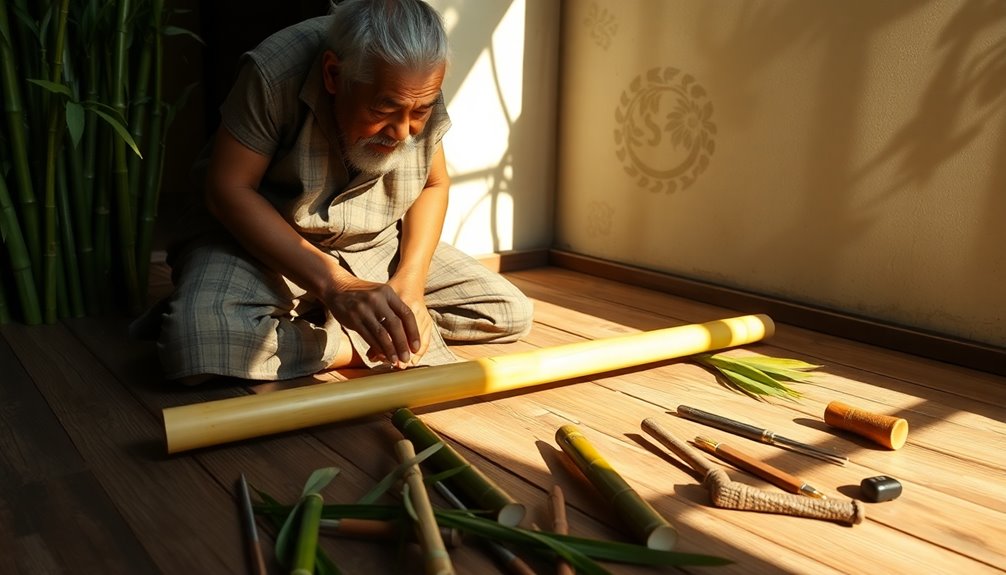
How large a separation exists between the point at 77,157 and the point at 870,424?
2063 mm

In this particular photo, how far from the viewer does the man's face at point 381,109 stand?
1.70 meters

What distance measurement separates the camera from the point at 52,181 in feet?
6.99

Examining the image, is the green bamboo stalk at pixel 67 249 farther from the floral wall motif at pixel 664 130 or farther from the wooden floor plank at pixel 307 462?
the floral wall motif at pixel 664 130

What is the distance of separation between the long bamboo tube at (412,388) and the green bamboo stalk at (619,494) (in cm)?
26

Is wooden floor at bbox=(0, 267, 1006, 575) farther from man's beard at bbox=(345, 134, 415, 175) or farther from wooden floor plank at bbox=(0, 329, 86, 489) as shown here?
man's beard at bbox=(345, 134, 415, 175)

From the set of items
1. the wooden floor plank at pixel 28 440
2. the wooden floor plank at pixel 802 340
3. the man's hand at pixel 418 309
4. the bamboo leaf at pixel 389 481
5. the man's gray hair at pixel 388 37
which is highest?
the man's gray hair at pixel 388 37

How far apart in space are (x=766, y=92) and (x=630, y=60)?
→ 0.58 m

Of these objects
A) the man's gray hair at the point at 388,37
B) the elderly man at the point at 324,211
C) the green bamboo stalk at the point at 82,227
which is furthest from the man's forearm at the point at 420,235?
the green bamboo stalk at the point at 82,227

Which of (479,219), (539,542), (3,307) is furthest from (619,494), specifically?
(479,219)

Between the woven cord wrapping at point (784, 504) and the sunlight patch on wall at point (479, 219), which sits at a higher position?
the sunlight patch on wall at point (479, 219)

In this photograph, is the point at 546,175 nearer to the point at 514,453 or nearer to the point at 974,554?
the point at 514,453

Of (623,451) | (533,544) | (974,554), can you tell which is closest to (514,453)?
(623,451)

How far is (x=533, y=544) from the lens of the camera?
1.10 m

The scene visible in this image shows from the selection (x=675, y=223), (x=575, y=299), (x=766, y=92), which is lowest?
(x=575, y=299)
